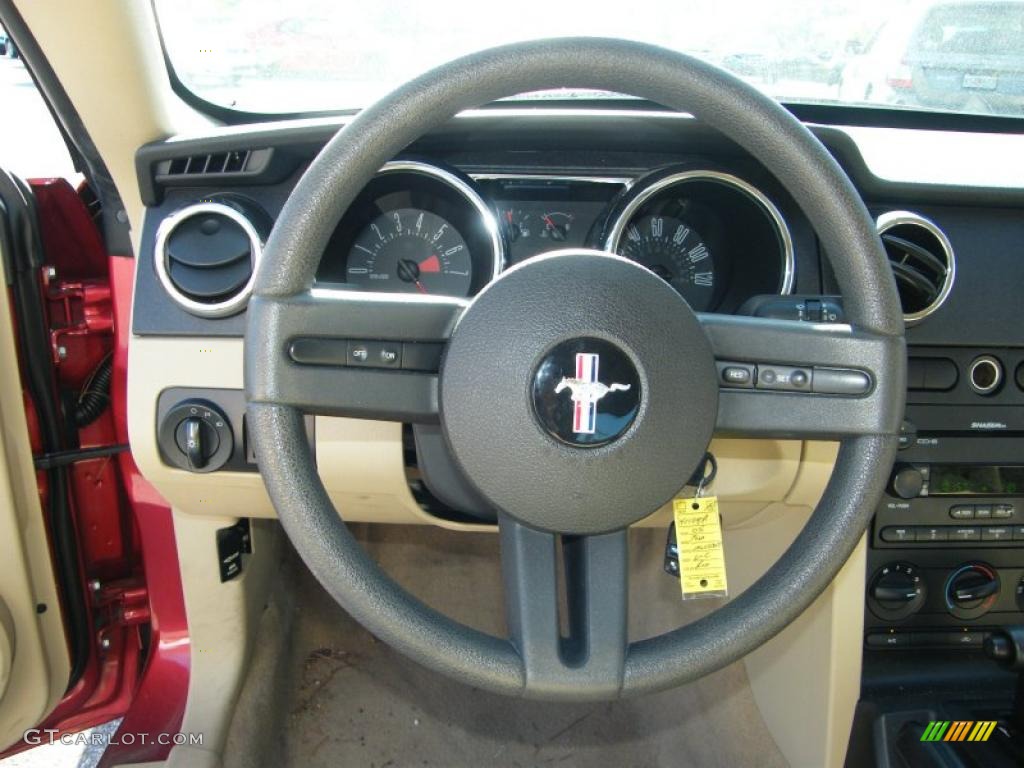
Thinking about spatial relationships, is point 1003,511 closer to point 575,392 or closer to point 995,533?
point 995,533

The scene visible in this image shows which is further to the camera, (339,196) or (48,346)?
(48,346)

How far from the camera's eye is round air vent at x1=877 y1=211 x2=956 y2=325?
128 cm

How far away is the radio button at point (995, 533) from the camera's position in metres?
1.43

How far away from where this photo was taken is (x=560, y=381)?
850mm

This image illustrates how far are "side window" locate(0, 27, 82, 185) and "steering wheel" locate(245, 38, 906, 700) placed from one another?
820mm

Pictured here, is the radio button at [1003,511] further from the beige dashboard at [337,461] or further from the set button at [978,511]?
the beige dashboard at [337,461]

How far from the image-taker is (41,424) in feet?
4.61

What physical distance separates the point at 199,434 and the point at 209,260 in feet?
0.83

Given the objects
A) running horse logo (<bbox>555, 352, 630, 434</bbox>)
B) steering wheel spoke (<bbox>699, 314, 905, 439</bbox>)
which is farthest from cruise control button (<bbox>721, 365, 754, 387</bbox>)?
running horse logo (<bbox>555, 352, 630, 434</bbox>)

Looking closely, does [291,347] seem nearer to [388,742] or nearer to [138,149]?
[138,149]

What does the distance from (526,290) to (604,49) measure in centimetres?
25

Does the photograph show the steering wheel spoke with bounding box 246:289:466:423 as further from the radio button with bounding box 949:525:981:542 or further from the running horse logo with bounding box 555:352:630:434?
the radio button with bounding box 949:525:981:542

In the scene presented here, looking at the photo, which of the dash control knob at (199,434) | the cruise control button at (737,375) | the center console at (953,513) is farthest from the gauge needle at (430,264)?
the center console at (953,513)

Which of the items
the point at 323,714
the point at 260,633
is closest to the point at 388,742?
the point at 323,714
